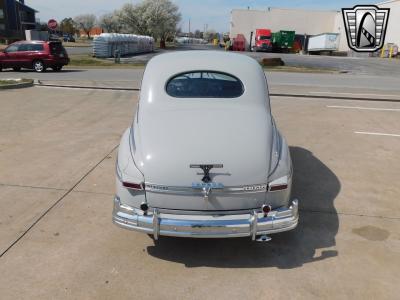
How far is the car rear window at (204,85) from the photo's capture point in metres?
4.60

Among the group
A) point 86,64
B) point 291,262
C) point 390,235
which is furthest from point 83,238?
point 86,64

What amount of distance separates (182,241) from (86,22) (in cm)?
13584

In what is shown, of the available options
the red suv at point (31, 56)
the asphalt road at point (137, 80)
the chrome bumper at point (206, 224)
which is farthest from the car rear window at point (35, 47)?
the chrome bumper at point (206, 224)

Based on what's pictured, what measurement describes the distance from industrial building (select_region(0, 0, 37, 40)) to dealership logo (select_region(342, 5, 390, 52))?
55835mm

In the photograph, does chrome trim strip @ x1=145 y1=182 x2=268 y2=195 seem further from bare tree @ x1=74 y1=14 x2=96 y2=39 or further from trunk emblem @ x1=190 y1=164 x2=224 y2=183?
bare tree @ x1=74 y1=14 x2=96 y2=39

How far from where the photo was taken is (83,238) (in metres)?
4.07

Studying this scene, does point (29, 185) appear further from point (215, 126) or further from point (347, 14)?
point (347, 14)

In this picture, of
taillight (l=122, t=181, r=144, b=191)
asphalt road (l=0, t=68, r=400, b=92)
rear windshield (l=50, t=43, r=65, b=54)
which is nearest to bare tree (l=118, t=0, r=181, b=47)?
rear windshield (l=50, t=43, r=65, b=54)

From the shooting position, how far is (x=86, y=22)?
127375 millimetres

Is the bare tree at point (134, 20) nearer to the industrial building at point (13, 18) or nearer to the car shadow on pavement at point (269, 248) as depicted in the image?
the industrial building at point (13, 18)

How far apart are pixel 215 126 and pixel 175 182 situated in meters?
0.80

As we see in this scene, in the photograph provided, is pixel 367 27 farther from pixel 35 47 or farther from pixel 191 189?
pixel 191 189

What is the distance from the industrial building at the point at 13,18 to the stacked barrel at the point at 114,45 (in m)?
39.5

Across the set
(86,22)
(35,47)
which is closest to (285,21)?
(35,47)
